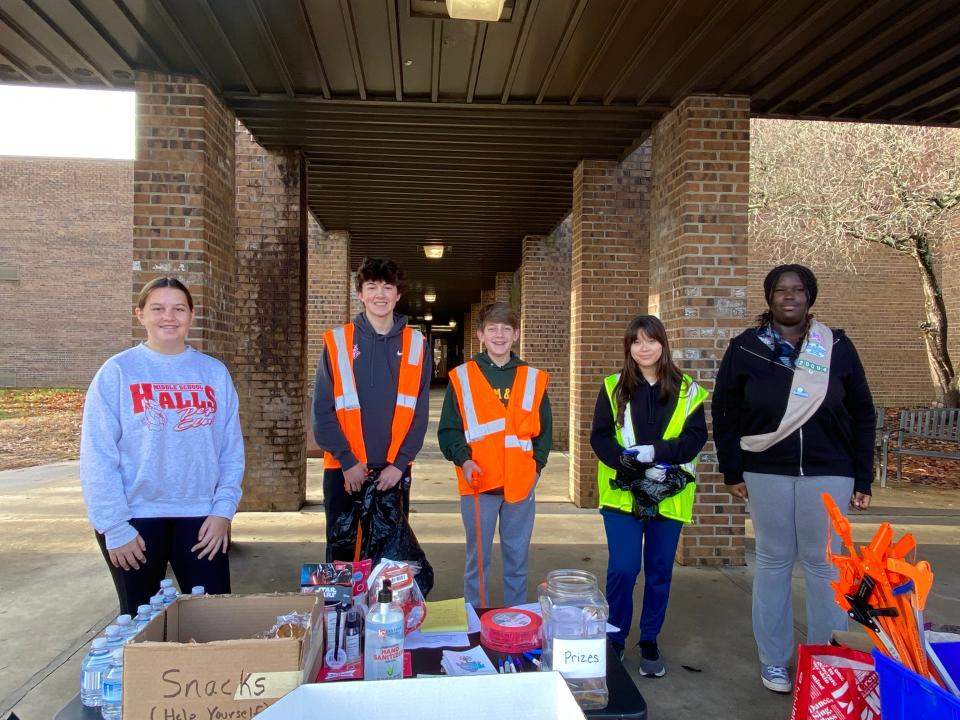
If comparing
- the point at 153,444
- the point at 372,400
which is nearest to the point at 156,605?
the point at 153,444

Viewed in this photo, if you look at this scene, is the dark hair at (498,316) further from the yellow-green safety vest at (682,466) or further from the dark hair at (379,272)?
the yellow-green safety vest at (682,466)

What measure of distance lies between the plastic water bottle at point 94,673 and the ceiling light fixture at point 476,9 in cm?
334

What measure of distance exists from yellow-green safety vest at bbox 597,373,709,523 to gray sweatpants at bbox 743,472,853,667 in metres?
0.32

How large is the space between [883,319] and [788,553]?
16.0 metres

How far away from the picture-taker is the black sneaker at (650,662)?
3270mm

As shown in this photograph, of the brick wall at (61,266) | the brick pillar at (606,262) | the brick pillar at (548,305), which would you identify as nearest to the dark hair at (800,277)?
the brick pillar at (606,262)

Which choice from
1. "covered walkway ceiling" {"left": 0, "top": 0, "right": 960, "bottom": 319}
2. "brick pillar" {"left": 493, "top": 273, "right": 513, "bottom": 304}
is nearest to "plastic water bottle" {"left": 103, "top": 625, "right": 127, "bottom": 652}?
"covered walkway ceiling" {"left": 0, "top": 0, "right": 960, "bottom": 319}

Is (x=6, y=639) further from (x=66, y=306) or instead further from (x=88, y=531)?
(x=66, y=306)

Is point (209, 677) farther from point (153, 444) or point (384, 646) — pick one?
point (153, 444)

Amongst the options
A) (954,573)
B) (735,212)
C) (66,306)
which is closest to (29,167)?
(66,306)

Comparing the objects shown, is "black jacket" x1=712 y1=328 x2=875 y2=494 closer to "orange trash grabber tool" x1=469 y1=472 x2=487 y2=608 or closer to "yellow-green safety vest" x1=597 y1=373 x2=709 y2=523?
"yellow-green safety vest" x1=597 y1=373 x2=709 y2=523

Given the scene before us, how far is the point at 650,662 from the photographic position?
328 centimetres

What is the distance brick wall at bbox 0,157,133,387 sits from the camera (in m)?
20.1

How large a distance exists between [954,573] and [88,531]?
726cm
